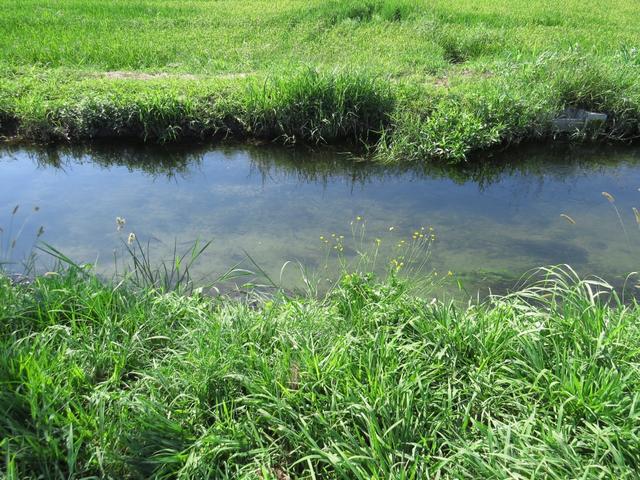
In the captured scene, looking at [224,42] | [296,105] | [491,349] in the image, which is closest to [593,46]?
[296,105]

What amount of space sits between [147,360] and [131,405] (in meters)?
0.51

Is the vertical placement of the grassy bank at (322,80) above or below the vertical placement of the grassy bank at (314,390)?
above

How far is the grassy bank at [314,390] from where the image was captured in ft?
8.21

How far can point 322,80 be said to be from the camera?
746 cm

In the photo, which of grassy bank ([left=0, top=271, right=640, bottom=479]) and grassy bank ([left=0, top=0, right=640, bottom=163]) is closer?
grassy bank ([left=0, top=271, right=640, bottom=479])

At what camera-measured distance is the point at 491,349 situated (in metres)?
3.09

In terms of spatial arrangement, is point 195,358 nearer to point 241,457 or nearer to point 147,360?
point 147,360

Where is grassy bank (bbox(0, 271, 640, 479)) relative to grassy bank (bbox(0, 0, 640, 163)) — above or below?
below

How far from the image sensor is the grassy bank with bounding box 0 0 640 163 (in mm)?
7375

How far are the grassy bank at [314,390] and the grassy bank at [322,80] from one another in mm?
4247

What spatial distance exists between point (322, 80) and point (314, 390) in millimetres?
5371

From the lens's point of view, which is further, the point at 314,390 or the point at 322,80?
the point at 322,80

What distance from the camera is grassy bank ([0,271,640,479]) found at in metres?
2.50

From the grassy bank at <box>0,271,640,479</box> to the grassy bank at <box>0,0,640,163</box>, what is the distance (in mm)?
4247
